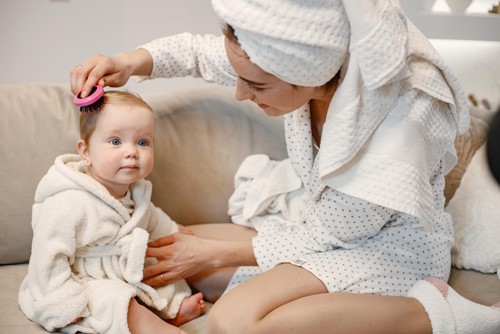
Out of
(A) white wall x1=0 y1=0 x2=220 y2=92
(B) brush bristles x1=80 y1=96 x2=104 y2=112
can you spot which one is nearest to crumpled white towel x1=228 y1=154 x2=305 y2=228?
(B) brush bristles x1=80 y1=96 x2=104 y2=112

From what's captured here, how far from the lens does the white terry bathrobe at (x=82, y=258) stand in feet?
4.12

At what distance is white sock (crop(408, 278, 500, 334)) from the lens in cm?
132

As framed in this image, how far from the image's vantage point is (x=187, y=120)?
1834 millimetres

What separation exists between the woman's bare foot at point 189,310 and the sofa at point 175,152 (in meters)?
0.02

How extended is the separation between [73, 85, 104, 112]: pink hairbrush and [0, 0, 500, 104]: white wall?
1.20 meters

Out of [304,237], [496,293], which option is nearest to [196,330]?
[304,237]

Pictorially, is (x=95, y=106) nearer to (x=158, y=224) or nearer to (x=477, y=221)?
(x=158, y=224)

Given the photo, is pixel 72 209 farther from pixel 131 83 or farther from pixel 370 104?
pixel 131 83

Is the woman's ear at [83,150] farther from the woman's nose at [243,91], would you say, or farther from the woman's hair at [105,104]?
the woman's nose at [243,91]

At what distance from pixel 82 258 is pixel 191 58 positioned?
623 mm

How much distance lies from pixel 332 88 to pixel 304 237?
38 cm

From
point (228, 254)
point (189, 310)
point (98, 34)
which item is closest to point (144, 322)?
point (189, 310)

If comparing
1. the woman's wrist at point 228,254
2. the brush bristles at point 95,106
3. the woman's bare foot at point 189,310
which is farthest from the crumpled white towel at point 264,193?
the brush bristles at point 95,106

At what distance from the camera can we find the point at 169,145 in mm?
1778
